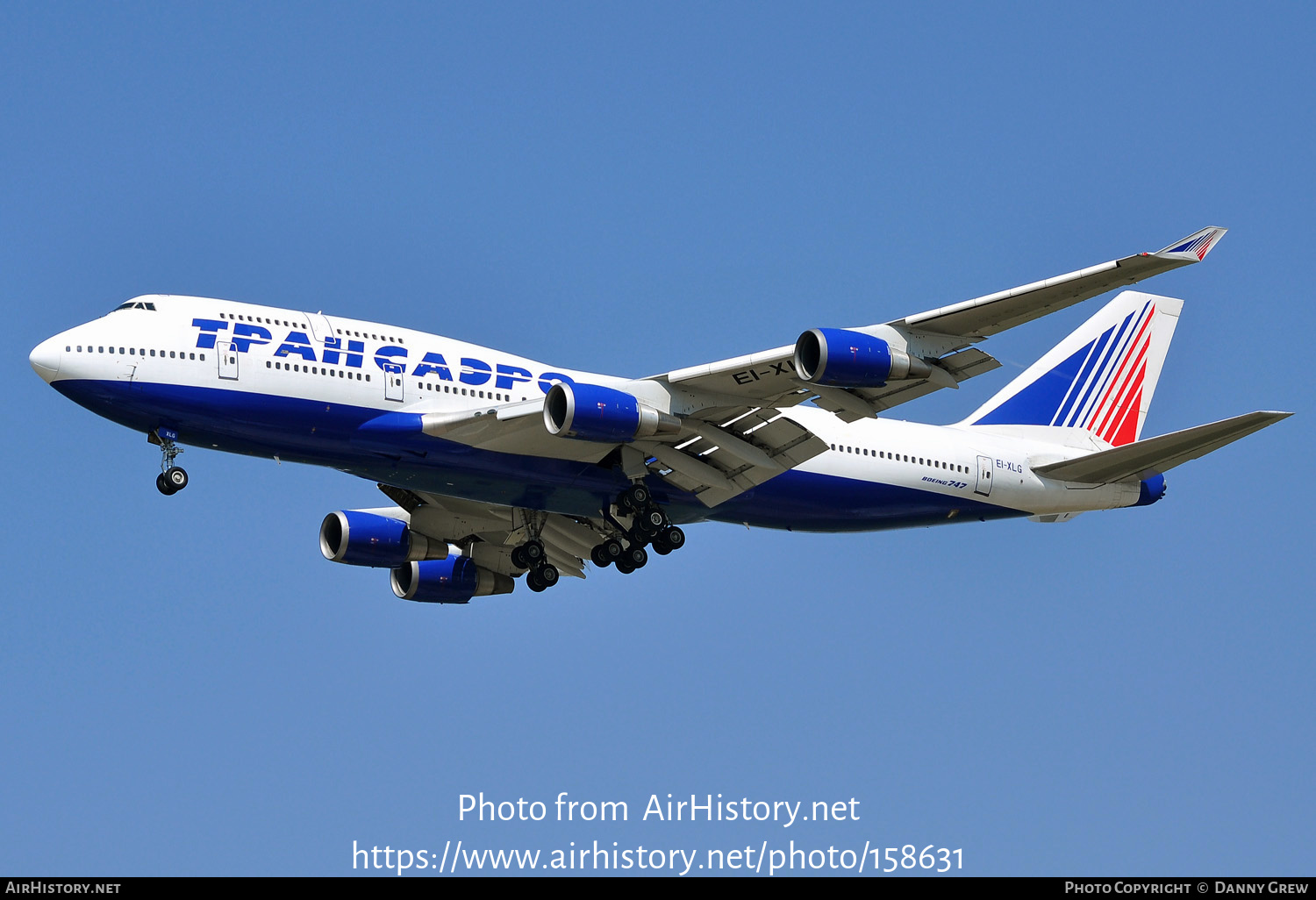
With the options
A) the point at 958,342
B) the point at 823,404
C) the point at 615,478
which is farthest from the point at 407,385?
the point at 958,342

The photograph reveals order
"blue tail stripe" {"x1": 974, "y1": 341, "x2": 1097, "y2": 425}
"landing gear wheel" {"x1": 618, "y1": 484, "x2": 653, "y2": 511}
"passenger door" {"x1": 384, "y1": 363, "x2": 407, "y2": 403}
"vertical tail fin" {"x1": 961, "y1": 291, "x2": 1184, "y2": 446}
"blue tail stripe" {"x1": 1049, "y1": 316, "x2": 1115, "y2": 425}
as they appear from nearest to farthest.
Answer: "passenger door" {"x1": 384, "y1": 363, "x2": 407, "y2": 403} → "landing gear wheel" {"x1": 618, "y1": 484, "x2": 653, "y2": 511} → "blue tail stripe" {"x1": 974, "y1": 341, "x2": 1097, "y2": 425} → "vertical tail fin" {"x1": 961, "y1": 291, "x2": 1184, "y2": 446} → "blue tail stripe" {"x1": 1049, "y1": 316, "x2": 1115, "y2": 425}

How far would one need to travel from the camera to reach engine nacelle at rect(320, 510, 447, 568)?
41875mm

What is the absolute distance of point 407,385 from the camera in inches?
1359

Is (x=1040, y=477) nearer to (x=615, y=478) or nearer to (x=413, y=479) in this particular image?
(x=615, y=478)

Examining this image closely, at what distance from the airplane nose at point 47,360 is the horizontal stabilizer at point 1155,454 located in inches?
943

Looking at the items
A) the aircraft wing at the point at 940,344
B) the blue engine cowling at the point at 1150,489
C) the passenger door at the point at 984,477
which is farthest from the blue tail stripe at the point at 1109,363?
the aircraft wing at the point at 940,344

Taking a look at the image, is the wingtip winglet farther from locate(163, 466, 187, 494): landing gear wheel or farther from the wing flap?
locate(163, 466, 187, 494): landing gear wheel

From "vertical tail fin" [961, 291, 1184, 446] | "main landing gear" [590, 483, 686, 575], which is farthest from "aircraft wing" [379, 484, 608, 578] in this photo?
"vertical tail fin" [961, 291, 1184, 446]

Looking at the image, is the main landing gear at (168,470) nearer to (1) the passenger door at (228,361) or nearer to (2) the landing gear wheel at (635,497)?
(1) the passenger door at (228,361)

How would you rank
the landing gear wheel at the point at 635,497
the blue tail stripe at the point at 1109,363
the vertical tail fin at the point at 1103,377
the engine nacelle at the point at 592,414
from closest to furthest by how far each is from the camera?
the engine nacelle at the point at 592,414 → the landing gear wheel at the point at 635,497 → the vertical tail fin at the point at 1103,377 → the blue tail stripe at the point at 1109,363

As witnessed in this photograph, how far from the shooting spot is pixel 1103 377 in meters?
44.5

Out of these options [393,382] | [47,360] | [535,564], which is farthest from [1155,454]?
[47,360]

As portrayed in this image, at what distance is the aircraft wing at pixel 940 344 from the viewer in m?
29.6

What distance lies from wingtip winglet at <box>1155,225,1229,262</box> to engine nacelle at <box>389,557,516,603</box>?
71.1ft
